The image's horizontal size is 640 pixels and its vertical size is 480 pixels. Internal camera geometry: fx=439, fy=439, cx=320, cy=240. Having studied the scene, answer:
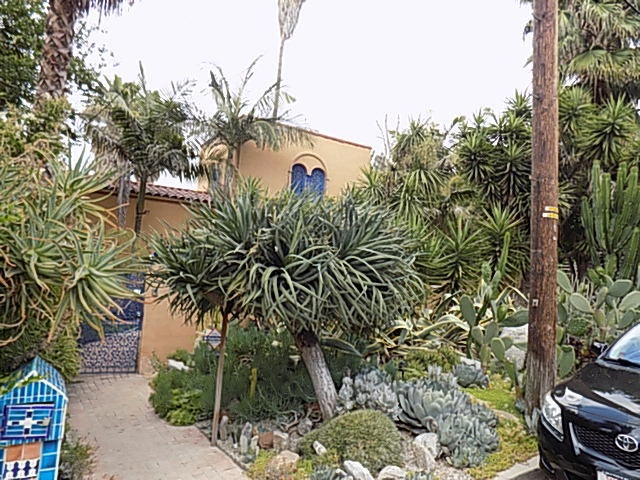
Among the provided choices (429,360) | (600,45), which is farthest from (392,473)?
(600,45)

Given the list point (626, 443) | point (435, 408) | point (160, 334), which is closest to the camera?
point (626, 443)

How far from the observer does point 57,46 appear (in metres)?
7.09

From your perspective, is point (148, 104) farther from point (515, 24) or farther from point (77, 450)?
point (515, 24)

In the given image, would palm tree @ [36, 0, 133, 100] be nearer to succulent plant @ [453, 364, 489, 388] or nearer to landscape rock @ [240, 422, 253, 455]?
landscape rock @ [240, 422, 253, 455]

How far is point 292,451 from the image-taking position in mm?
5156

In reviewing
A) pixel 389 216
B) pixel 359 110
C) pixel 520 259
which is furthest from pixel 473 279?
pixel 359 110

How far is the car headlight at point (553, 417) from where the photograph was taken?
3859 mm

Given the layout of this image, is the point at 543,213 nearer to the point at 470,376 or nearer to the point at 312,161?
the point at 470,376

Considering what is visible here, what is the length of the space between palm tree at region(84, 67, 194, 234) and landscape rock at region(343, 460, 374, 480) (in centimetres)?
891

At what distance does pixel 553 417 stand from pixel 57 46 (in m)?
8.53

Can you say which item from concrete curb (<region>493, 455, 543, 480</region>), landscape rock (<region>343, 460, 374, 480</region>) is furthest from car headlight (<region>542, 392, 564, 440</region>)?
landscape rock (<region>343, 460, 374, 480</region>)

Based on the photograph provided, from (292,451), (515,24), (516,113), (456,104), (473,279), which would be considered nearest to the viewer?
(292,451)

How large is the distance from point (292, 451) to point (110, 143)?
9.80m

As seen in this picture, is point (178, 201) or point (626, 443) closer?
point (626, 443)
